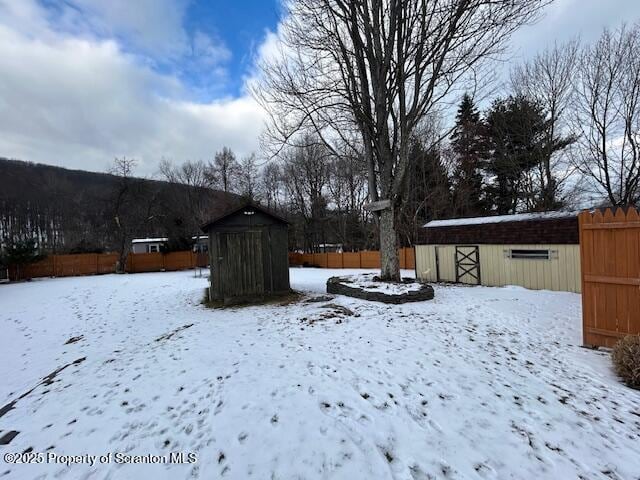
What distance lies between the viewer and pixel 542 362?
13.6ft

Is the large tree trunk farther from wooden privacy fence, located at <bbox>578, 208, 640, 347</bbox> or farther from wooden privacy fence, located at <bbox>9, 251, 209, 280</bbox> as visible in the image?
wooden privacy fence, located at <bbox>9, 251, 209, 280</bbox>

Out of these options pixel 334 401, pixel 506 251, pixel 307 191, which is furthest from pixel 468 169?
pixel 334 401

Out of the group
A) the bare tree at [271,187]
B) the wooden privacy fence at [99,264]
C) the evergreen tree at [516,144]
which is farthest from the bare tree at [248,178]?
the evergreen tree at [516,144]

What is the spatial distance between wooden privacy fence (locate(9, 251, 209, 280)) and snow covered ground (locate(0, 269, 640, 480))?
743 inches

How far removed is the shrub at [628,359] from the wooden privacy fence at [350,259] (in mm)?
16226

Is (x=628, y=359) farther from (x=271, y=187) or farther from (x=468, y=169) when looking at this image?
(x=271, y=187)

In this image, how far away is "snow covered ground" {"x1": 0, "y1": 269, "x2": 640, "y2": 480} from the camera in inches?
93.1

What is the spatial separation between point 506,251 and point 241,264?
9.53 metres

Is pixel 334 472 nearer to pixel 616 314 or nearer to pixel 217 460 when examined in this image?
pixel 217 460

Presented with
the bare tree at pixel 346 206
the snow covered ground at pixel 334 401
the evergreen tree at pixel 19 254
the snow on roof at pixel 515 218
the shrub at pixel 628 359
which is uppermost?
the bare tree at pixel 346 206

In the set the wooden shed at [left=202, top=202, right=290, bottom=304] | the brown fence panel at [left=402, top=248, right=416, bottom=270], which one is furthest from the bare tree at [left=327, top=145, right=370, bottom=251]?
the wooden shed at [left=202, top=202, right=290, bottom=304]

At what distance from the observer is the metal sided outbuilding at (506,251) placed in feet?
32.1

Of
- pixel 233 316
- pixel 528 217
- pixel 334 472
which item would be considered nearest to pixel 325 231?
pixel 528 217

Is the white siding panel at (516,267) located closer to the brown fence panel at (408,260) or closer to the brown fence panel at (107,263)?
the brown fence panel at (408,260)
